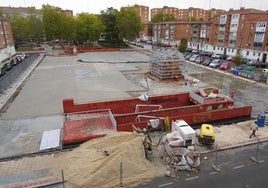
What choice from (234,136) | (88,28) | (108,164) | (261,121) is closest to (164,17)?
(88,28)

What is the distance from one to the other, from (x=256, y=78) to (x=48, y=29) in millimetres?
56581

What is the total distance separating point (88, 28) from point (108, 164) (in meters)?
62.1

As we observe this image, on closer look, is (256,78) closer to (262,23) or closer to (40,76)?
(262,23)

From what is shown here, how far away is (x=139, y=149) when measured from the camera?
1197 centimetres

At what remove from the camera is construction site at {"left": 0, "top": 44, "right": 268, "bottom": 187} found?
11055mm

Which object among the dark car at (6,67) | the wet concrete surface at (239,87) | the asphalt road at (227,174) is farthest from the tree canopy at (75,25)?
the asphalt road at (227,174)

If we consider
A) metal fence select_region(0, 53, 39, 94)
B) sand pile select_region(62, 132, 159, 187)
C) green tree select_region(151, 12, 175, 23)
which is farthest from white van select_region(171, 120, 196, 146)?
green tree select_region(151, 12, 175, 23)

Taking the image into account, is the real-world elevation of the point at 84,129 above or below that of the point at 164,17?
below

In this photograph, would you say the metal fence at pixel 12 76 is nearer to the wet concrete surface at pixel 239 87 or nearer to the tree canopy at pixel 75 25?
the wet concrete surface at pixel 239 87

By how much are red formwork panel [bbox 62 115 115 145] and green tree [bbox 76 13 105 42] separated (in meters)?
55.1

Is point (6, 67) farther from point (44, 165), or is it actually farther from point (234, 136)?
point (234, 136)

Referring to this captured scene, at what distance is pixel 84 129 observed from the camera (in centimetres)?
1527

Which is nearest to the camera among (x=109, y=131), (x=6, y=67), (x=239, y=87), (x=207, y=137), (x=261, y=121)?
(x=207, y=137)

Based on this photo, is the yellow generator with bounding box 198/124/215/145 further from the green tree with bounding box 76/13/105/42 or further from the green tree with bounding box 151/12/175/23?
the green tree with bounding box 151/12/175/23
